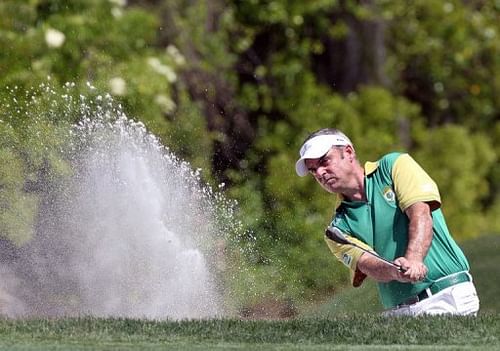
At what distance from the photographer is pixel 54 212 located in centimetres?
873

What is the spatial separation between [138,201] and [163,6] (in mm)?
4743

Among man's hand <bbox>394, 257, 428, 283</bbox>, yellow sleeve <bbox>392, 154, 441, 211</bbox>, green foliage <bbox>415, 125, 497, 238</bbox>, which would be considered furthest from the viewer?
green foliage <bbox>415, 125, 497, 238</bbox>

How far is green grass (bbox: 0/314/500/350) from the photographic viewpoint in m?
4.83

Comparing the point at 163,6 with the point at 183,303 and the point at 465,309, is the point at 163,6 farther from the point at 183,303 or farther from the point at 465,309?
the point at 465,309

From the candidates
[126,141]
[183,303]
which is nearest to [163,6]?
[126,141]

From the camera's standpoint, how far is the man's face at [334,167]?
5.86 meters

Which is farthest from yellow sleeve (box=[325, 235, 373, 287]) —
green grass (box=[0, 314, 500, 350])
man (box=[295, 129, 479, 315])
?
green grass (box=[0, 314, 500, 350])

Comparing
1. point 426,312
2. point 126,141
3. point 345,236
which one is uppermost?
point 126,141

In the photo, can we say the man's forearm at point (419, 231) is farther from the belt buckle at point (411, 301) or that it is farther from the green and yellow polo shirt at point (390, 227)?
the belt buckle at point (411, 301)

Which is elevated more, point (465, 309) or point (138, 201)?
point (138, 201)

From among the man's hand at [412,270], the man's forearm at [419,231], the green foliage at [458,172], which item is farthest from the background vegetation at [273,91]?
the man's hand at [412,270]

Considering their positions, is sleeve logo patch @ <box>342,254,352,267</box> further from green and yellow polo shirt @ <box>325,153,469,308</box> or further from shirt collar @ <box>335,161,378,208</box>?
shirt collar @ <box>335,161,378,208</box>

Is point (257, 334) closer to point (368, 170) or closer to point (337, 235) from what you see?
point (337, 235)

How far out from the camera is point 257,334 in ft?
16.8
